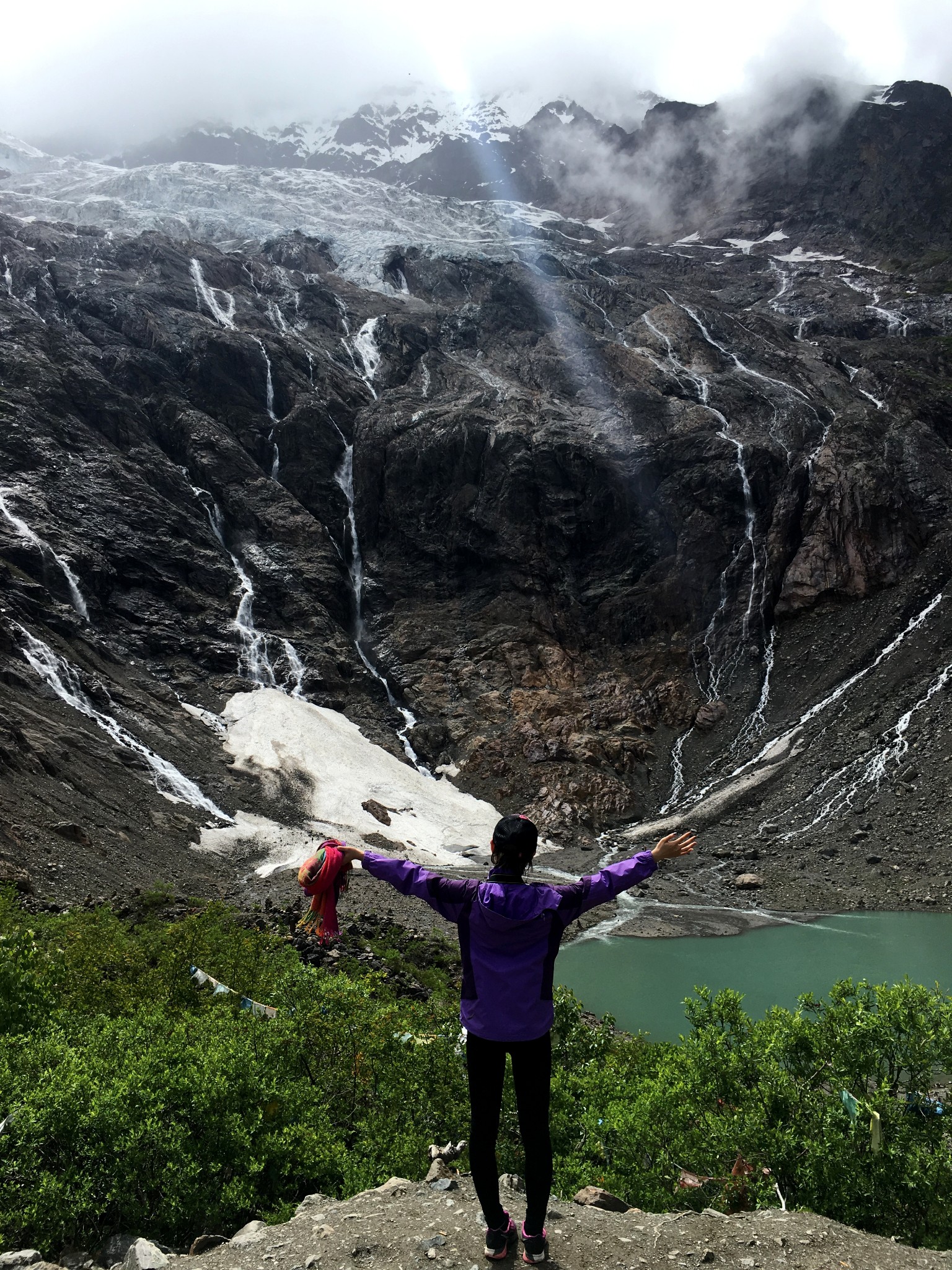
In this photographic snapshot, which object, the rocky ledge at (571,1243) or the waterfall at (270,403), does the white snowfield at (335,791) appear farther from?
the waterfall at (270,403)

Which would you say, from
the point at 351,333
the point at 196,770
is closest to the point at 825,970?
the point at 196,770

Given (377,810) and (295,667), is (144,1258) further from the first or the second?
(295,667)

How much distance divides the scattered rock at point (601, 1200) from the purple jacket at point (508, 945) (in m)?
2.63

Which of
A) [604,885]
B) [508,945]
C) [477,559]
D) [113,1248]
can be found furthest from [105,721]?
[604,885]

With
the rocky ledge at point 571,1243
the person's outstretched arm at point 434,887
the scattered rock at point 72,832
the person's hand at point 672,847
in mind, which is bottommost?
the scattered rock at point 72,832

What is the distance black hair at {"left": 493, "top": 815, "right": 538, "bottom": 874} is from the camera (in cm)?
478

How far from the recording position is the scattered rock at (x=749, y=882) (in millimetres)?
33844

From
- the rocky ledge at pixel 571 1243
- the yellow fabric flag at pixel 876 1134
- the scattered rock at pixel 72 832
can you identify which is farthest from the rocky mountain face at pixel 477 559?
the yellow fabric flag at pixel 876 1134

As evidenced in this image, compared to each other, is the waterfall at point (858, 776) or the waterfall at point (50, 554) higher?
the waterfall at point (50, 554)

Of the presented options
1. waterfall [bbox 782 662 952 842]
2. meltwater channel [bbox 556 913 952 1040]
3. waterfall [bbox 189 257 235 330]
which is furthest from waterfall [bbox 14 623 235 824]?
waterfall [bbox 189 257 235 330]

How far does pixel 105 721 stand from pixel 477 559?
34.6 meters

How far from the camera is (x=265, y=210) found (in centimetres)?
12788

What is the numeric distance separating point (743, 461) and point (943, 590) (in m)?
20.0

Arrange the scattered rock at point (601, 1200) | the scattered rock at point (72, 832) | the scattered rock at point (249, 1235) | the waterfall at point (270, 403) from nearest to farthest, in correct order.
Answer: the scattered rock at point (249, 1235)
the scattered rock at point (601, 1200)
the scattered rock at point (72, 832)
the waterfall at point (270, 403)
